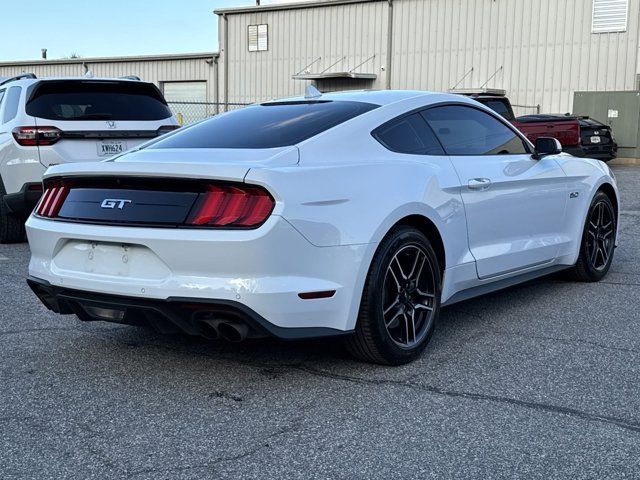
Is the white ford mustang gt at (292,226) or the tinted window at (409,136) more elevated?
the tinted window at (409,136)

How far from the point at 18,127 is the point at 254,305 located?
17.2 feet

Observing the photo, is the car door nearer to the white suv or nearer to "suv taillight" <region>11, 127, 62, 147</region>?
the white suv

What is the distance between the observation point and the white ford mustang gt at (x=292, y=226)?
354 centimetres

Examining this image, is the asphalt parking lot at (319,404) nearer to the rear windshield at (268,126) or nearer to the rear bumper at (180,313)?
the rear bumper at (180,313)

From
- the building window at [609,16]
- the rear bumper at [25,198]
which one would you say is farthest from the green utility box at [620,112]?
the rear bumper at [25,198]

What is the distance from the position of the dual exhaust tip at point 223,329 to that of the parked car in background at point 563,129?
24.7 ft

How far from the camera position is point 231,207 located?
3555mm

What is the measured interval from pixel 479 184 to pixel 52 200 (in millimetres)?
2458

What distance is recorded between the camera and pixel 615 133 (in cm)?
2530

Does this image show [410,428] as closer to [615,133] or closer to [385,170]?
[385,170]

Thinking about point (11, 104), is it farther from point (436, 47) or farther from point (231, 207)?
point (436, 47)

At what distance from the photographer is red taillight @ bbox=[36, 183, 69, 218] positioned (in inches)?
162

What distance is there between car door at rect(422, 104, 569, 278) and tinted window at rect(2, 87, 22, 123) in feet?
16.2

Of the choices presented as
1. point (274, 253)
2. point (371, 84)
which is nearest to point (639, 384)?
point (274, 253)
